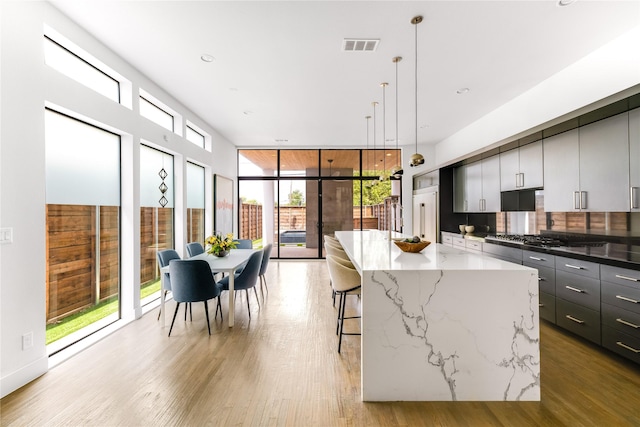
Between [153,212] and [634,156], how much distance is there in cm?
567

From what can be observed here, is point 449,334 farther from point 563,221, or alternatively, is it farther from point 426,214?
point 426,214

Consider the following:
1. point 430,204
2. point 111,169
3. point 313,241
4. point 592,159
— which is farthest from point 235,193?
point 592,159

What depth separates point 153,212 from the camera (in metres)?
4.37

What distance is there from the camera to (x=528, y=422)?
181 cm

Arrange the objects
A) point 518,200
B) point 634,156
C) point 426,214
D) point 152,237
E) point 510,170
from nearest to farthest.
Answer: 1. point 634,156
2. point 152,237
3. point 510,170
4. point 518,200
5. point 426,214

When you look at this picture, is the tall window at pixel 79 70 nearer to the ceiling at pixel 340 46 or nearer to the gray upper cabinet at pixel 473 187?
the ceiling at pixel 340 46

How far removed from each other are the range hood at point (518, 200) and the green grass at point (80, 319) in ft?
19.1

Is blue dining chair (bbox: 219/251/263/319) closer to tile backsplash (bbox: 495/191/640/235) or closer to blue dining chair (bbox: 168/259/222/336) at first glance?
blue dining chair (bbox: 168/259/222/336)

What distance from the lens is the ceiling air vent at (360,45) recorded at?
2.96 m

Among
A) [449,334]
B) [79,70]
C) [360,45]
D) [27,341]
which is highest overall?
[360,45]

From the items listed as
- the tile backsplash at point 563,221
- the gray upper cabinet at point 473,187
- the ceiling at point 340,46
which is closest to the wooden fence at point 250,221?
the ceiling at point 340,46

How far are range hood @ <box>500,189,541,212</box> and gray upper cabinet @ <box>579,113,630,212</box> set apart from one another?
1.14 metres

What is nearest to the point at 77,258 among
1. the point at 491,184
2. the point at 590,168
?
the point at 590,168

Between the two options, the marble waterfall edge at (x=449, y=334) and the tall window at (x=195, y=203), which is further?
the tall window at (x=195, y=203)
